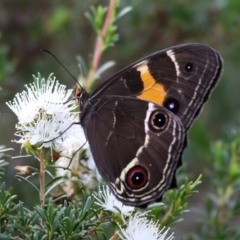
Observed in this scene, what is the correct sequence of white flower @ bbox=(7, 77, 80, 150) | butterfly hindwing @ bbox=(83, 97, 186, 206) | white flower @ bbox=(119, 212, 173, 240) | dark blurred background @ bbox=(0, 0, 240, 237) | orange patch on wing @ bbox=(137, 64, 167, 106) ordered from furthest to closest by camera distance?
dark blurred background @ bbox=(0, 0, 240, 237)
orange patch on wing @ bbox=(137, 64, 167, 106)
butterfly hindwing @ bbox=(83, 97, 186, 206)
white flower @ bbox=(7, 77, 80, 150)
white flower @ bbox=(119, 212, 173, 240)

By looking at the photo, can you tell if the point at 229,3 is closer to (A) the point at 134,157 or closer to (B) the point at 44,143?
(A) the point at 134,157

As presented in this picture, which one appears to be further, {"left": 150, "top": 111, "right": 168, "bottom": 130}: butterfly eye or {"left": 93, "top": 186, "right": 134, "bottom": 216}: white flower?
{"left": 150, "top": 111, "right": 168, "bottom": 130}: butterfly eye

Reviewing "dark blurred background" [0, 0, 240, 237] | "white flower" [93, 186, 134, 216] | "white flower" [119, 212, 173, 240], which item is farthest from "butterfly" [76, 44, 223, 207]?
"dark blurred background" [0, 0, 240, 237]

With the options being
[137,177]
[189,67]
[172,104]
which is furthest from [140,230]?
[189,67]

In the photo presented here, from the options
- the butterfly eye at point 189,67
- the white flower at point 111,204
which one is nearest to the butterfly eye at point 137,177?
the white flower at point 111,204

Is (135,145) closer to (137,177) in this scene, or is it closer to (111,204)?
(137,177)

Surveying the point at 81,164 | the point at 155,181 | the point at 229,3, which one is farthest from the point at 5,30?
the point at 155,181

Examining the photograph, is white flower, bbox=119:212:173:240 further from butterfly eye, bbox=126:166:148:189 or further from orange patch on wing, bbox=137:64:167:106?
orange patch on wing, bbox=137:64:167:106
